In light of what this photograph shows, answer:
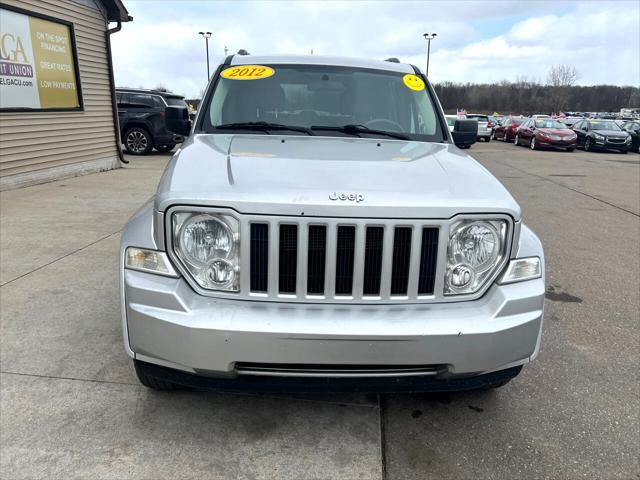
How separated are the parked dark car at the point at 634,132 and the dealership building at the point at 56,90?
73.9ft

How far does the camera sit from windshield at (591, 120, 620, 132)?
2317cm

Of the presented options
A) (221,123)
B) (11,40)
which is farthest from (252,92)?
(11,40)

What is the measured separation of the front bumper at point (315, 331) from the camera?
79.4 inches

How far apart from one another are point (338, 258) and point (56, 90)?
32.5 feet

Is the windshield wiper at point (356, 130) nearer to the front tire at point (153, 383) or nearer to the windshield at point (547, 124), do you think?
the front tire at point (153, 383)

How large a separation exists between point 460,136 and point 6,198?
729 cm

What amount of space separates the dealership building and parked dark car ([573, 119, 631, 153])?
66.8 feet

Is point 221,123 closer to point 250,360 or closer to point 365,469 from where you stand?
point 250,360

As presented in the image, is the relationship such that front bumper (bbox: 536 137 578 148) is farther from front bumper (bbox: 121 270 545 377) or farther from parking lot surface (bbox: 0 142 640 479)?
front bumper (bbox: 121 270 545 377)

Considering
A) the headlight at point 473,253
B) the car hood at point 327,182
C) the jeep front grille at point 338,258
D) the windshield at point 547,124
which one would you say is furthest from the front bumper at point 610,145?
the jeep front grille at point 338,258

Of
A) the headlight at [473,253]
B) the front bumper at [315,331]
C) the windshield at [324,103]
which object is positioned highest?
the windshield at [324,103]

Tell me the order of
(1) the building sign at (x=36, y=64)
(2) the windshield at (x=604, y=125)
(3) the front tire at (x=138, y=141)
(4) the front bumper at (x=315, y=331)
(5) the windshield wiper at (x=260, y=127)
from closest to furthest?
(4) the front bumper at (x=315, y=331) → (5) the windshield wiper at (x=260, y=127) → (1) the building sign at (x=36, y=64) → (3) the front tire at (x=138, y=141) → (2) the windshield at (x=604, y=125)

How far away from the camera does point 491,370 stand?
2189 millimetres

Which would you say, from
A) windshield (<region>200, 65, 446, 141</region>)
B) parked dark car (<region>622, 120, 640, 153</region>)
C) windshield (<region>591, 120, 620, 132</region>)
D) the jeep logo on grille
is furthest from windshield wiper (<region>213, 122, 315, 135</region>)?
parked dark car (<region>622, 120, 640, 153</region>)
